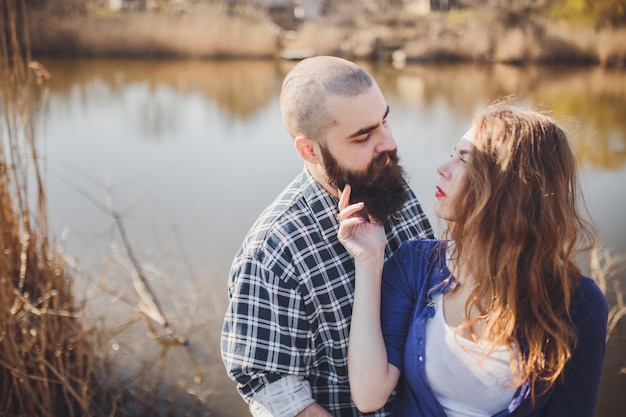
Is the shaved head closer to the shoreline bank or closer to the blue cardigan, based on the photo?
the blue cardigan

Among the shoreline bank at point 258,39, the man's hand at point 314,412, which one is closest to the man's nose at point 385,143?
the man's hand at point 314,412

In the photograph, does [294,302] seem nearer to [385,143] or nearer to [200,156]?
[385,143]

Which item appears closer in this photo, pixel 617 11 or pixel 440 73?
pixel 617 11

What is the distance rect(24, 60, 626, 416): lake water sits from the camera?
13.1ft

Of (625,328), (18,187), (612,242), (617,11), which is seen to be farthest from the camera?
(617,11)

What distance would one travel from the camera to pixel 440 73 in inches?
405

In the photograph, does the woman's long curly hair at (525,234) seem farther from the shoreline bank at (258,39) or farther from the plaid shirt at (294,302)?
the shoreline bank at (258,39)

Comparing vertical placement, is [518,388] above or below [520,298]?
below

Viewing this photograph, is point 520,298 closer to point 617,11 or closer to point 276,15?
point 617,11

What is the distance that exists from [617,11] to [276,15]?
6112 mm

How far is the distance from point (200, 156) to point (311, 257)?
5.54m

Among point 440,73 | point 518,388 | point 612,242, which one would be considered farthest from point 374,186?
point 440,73

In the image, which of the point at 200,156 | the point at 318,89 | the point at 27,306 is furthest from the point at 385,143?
the point at 200,156

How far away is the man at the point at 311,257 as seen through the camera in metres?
1.45
